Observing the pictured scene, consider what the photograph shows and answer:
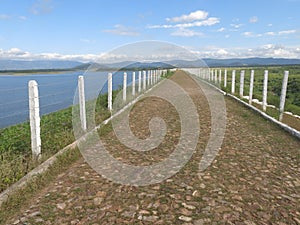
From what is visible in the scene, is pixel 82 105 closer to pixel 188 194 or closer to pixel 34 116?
pixel 34 116

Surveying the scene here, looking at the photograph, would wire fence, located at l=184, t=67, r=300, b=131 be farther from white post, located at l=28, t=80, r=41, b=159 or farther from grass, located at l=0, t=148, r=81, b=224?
white post, located at l=28, t=80, r=41, b=159

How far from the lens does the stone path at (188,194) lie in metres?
3.07

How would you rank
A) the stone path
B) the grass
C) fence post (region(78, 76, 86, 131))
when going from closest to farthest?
the stone path → the grass → fence post (region(78, 76, 86, 131))

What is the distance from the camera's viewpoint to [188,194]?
3600 mm

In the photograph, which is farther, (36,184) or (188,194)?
(36,184)

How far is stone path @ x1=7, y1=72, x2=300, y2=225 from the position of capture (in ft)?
10.1

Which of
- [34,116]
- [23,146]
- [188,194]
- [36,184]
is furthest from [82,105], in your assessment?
[188,194]

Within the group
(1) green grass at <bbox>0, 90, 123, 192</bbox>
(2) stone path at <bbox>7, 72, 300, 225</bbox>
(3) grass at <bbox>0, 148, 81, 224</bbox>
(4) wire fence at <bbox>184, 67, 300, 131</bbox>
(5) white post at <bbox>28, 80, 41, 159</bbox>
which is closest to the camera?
(2) stone path at <bbox>7, 72, 300, 225</bbox>

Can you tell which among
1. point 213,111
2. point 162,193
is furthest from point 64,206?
point 213,111

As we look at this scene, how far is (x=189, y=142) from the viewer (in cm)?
616

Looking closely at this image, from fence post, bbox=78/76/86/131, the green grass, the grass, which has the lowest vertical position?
the grass

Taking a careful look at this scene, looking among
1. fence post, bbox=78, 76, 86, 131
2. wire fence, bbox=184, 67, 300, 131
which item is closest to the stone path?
fence post, bbox=78, 76, 86, 131

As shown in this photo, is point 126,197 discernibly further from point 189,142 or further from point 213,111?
point 213,111

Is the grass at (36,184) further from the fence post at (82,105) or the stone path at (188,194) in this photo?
the fence post at (82,105)
